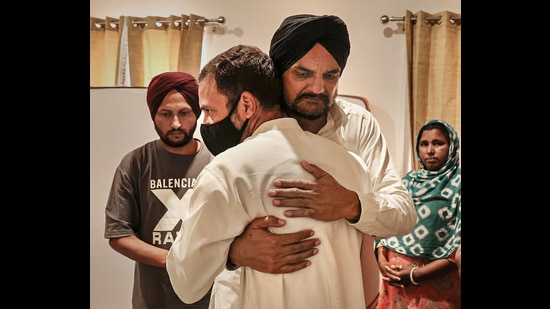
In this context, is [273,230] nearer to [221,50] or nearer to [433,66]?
[221,50]

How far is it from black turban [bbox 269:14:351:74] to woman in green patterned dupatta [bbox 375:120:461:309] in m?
0.44

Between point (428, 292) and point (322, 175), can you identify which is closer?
point (322, 175)

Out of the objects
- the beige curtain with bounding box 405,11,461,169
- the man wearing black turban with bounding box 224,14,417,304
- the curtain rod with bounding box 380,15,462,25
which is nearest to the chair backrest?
the man wearing black turban with bounding box 224,14,417,304

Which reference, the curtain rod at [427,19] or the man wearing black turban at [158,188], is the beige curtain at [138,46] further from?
the curtain rod at [427,19]

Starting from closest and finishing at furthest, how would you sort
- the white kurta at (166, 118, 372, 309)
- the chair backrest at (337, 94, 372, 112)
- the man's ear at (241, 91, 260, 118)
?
1. the white kurta at (166, 118, 372, 309)
2. the man's ear at (241, 91, 260, 118)
3. the chair backrest at (337, 94, 372, 112)

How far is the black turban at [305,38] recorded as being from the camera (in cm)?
251

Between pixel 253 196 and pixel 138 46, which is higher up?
pixel 138 46

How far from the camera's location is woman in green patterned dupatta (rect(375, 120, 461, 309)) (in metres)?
2.60

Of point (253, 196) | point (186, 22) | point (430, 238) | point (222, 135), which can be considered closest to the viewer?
point (253, 196)

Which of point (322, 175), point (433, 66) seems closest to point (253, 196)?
point (322, 175)

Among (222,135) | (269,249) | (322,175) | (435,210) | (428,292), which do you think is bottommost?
(428,292)

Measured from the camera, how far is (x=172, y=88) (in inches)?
104

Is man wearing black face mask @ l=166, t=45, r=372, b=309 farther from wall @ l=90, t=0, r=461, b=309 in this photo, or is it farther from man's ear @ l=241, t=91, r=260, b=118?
wall @ l=90, t=0, r=461, b=309

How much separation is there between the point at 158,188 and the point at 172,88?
0.38 meters
